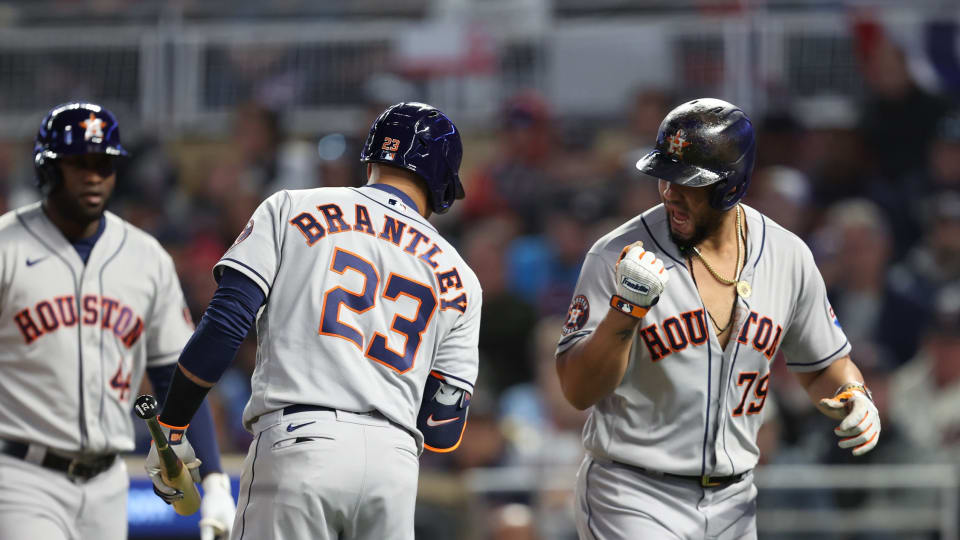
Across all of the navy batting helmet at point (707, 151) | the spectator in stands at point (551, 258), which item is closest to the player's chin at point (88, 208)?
the navy batting helmet at point (707, 151)

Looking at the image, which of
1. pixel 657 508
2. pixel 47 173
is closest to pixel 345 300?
pixel 657 508

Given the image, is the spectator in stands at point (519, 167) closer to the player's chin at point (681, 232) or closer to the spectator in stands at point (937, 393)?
the spectator in stands at point (937, 393)

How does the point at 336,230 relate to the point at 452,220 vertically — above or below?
above

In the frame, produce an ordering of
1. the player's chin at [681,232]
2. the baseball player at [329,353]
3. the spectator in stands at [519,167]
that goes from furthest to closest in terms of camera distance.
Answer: the spectator in stands at [519,167] → the player's chin at [681,232] → the baseball player at [329,353]

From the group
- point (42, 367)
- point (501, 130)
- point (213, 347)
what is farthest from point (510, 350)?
point (213, 347)

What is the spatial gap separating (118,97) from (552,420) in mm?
4838

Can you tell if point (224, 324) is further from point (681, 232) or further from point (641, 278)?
point (681, 232)

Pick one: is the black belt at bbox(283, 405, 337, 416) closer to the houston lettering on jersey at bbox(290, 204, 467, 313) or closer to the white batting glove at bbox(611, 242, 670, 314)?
the houston lettering on jersey at bbox(290, 204, 467, 313)

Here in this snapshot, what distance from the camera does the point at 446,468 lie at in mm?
7863

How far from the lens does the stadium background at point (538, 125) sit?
8.80 metres

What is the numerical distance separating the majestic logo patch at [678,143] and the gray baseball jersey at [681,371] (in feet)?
0.99

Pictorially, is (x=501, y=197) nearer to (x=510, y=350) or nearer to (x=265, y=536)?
(x=510, y=350)

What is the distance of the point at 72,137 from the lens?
4.86m

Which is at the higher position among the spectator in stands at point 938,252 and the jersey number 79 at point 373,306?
the jersey number 79 at point 373,306
